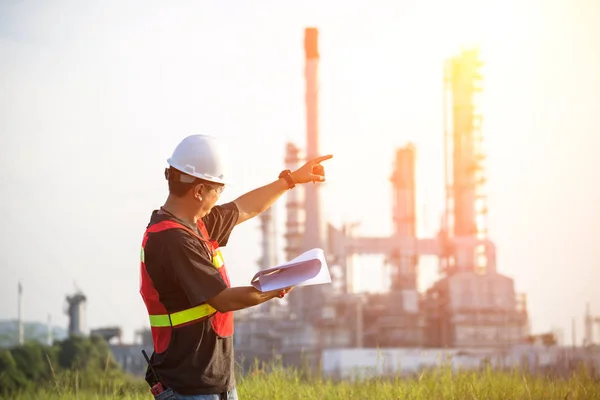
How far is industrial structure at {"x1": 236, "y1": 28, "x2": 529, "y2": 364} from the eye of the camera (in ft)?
134

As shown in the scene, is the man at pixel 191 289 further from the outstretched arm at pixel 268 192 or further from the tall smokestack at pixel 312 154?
the tall smokestack at pixel 312 154

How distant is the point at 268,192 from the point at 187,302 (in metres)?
0.92

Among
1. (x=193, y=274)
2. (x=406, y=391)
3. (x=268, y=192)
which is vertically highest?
(x=268, y=192)

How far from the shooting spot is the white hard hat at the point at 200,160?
332 cm

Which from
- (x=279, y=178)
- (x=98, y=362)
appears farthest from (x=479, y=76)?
(x=279, y=178)

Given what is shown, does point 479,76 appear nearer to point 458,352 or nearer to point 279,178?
point 458,352

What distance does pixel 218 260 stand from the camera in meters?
3.33

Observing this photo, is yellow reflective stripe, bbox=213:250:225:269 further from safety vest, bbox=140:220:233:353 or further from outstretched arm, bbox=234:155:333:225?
outstretched arm, bbox=234:155:333:225

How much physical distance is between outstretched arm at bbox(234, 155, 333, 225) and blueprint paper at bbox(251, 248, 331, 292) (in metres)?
0.74

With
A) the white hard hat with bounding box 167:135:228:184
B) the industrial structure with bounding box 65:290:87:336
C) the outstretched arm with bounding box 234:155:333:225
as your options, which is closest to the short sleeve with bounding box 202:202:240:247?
the outstretched arm with bounding box 234:155:333:225

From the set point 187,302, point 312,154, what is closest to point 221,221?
point 187,302

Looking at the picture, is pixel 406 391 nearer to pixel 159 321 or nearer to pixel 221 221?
pixel 221 221

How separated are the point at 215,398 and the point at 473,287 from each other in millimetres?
39270

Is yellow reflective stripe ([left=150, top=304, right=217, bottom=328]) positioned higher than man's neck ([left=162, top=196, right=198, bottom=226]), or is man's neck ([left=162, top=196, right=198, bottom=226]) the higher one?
man's neck ([left=162, top=196, right=198, bottom=226])
